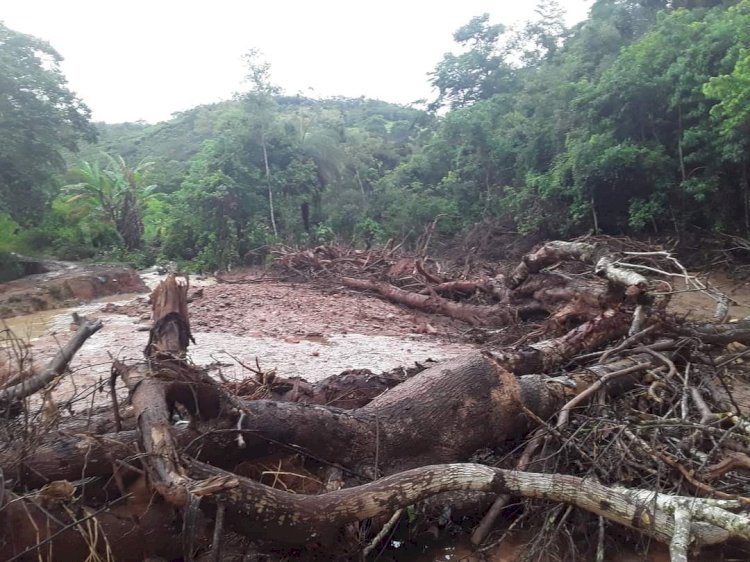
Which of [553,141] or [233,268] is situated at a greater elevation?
[553,141]

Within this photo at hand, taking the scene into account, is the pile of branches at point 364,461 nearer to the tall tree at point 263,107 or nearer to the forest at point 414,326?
the forest at point 414,326

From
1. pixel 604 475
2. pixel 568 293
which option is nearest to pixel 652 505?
pixel 604 475

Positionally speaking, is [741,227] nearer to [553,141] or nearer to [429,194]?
[553,141]

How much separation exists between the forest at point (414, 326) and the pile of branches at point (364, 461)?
0.02m

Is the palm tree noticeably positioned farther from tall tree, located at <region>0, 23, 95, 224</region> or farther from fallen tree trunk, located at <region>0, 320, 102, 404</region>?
fallen tree trunk, located at <region>0, 320, 102, 404</region>

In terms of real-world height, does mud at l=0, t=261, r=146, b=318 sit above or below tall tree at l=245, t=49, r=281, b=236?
below

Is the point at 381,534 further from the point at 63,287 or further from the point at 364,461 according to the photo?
the point at 63,287

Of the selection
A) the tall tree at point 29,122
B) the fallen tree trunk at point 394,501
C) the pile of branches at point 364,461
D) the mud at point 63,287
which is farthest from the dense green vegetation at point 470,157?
the fallen tree trunk at point 394,501

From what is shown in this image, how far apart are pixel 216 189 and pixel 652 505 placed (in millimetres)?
17069

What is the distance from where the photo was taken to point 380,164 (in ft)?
85.7

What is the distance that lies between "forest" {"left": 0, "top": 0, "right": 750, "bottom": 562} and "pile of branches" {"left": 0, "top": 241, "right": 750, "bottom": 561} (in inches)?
0.7

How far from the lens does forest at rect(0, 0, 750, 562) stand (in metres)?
2.60

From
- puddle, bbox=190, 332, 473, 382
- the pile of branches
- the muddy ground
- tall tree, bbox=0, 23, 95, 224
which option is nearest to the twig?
the pile of branches

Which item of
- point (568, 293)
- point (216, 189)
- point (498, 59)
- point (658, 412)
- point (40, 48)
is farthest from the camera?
point (498, 59)
